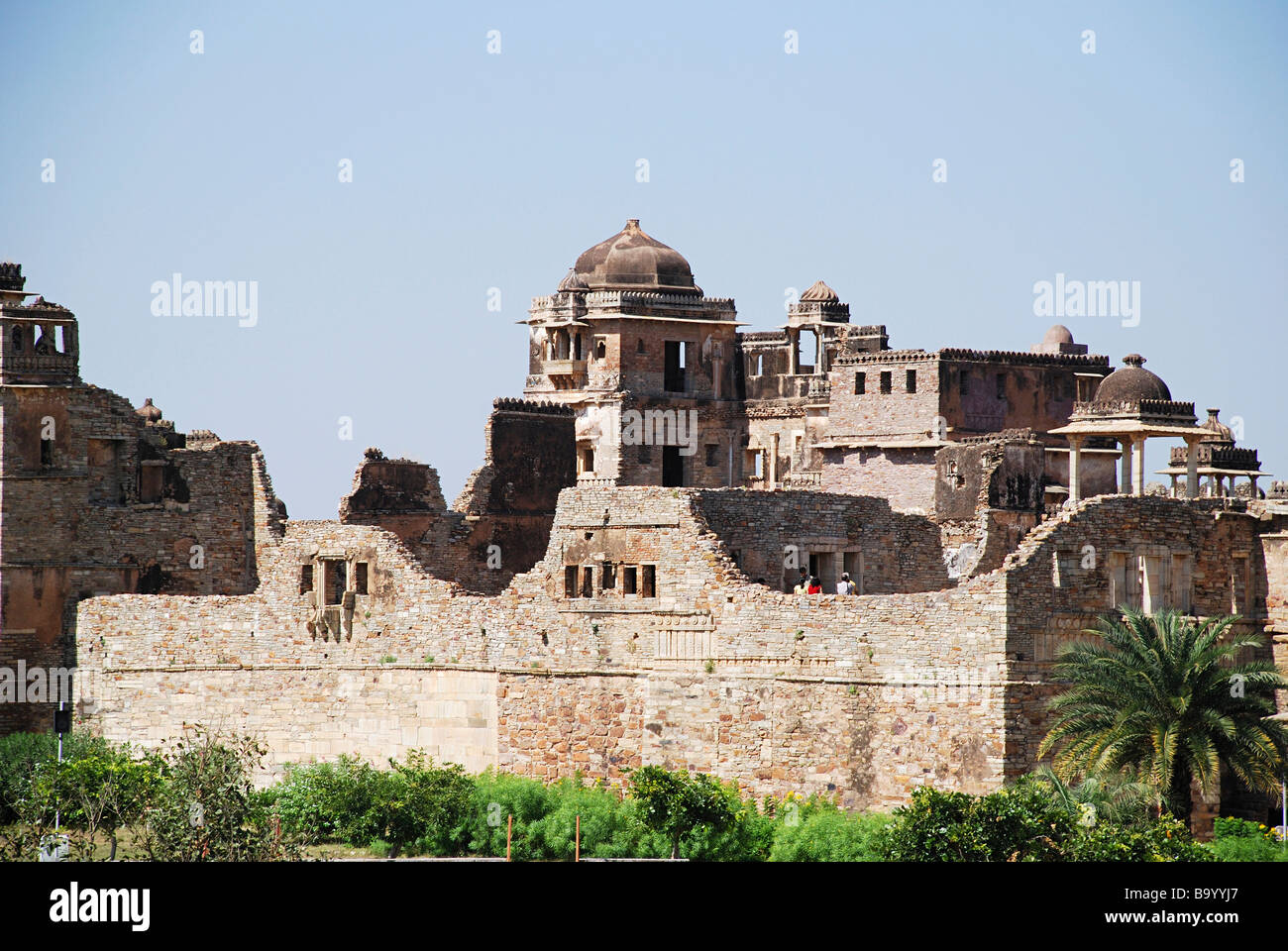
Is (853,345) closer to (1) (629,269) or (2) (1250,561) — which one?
(1) (629,269)

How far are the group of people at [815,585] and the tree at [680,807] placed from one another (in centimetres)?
531

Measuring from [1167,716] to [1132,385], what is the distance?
1480cm

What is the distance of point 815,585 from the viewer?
41750mm

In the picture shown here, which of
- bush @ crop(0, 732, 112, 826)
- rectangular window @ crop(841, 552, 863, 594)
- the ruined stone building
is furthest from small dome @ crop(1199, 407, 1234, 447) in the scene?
bush @ crop(0, 732, 112, 826)

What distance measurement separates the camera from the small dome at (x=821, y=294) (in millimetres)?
74375

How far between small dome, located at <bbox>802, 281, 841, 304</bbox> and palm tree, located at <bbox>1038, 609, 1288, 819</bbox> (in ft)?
129

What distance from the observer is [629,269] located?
236 ft

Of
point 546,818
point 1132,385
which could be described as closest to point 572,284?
point 1132,385

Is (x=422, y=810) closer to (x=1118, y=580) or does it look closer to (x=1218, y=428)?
(x=1118, y=580)

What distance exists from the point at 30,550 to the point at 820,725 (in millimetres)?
19214

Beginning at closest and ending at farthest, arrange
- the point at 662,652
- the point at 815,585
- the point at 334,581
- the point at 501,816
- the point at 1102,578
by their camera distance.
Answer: the point at 1102,578 < the point at 501,816 < the point at 662,652 < the point at 815,585 < the point at 334,581

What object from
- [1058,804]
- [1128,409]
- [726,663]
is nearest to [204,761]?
[726,663]

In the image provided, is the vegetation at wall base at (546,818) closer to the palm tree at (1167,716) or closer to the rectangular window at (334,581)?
the palm tree at (1167,716)

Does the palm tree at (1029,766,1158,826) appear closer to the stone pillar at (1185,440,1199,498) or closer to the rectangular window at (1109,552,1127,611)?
the rectangular window at (1109,552,1127,611)
